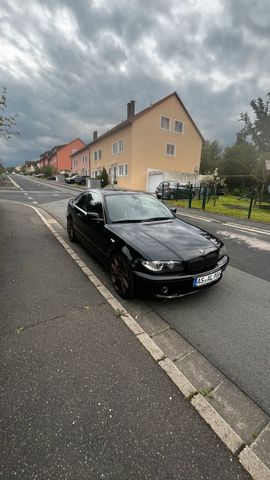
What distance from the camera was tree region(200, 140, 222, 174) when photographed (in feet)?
145

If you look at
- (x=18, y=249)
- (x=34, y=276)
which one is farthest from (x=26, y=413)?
(x=18, y=249)

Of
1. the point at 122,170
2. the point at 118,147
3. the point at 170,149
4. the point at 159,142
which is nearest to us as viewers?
the point at 159,142

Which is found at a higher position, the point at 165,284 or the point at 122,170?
the point at 122,170

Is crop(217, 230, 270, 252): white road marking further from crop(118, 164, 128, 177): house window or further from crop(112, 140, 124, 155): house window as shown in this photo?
crop(112, 140, 124, 155): house window

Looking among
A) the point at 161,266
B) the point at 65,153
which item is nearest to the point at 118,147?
the point at 161,266

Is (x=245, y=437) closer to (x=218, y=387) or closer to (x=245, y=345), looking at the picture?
(x=218, y=387)

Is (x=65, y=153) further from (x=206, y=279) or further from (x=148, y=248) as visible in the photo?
(x=206, y=279)

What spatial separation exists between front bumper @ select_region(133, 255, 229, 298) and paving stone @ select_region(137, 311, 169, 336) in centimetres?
30

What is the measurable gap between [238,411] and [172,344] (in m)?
0.87

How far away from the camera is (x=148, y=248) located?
323 centimetres

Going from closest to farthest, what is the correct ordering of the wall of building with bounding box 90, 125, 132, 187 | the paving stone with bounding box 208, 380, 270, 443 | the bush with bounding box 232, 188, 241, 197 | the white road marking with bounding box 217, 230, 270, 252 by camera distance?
the paving stone with bounding box 208, 380, 270, 443 < the white road marking with bounding box 217, 230, 270, 252 < the wall of building with bounding box 90, 125, 132, 187 < the bush with bounding box 232, 188, 241, 197

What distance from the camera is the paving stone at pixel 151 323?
290 centimetres

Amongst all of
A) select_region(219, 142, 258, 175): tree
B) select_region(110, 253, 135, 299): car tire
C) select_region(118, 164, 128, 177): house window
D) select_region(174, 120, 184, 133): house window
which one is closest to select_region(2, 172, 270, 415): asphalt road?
select_region(110, 253, 135, 299): car tire

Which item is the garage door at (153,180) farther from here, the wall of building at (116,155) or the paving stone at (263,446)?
the paving stone at (263,446)
